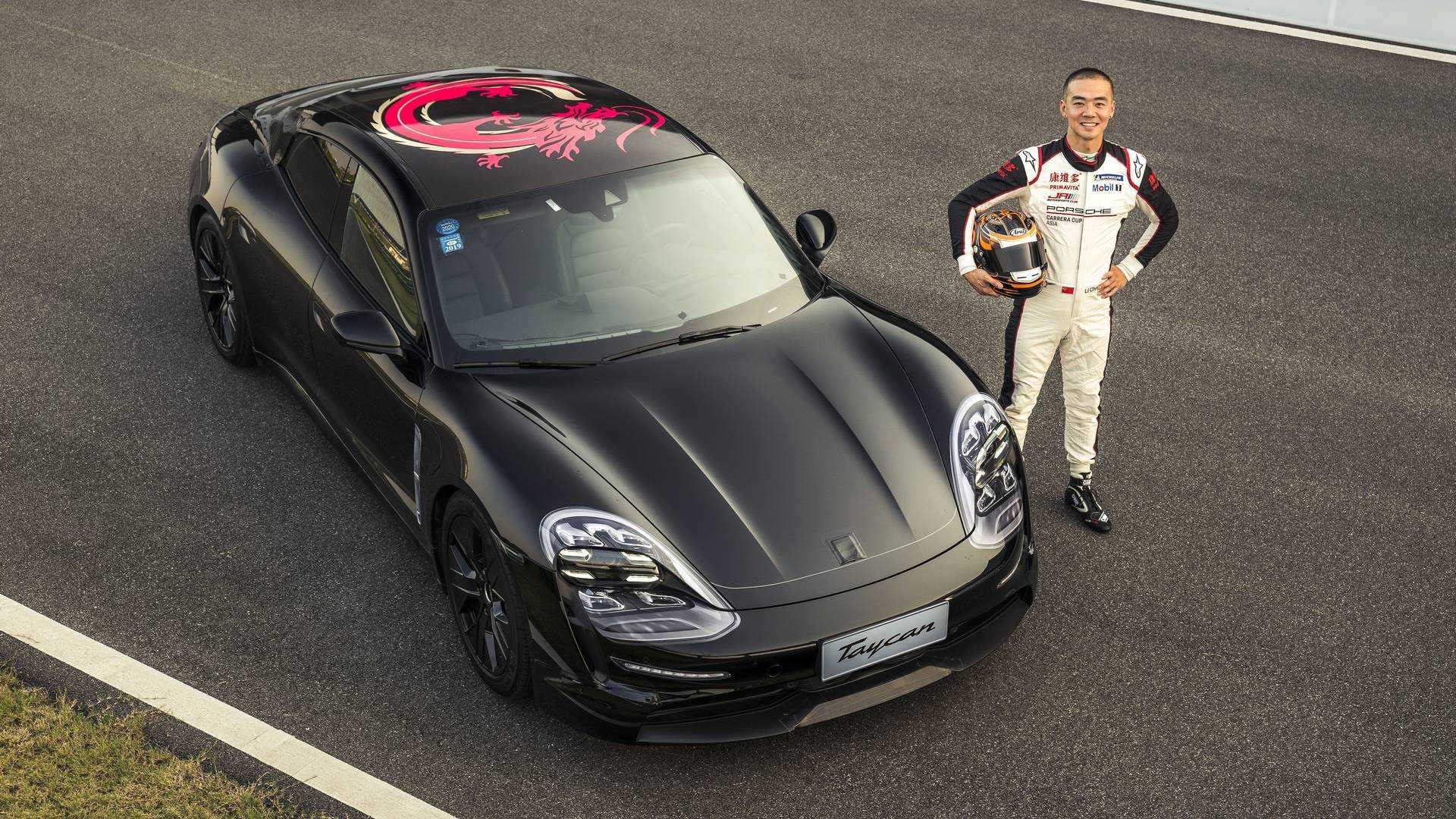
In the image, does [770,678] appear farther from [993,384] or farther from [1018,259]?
[993,384]

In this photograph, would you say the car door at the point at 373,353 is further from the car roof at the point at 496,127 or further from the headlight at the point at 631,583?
the headlight at the point at 631,583

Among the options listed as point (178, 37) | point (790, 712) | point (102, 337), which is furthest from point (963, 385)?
point (178, 37)

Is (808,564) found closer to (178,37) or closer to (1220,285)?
(1220,285)

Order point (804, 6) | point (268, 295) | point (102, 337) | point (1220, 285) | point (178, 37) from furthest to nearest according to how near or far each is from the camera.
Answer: point (804, 6), point (178, 37), point (1220, 285), point (102, 337), point (268, 295)

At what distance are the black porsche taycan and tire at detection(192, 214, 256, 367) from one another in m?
0.28

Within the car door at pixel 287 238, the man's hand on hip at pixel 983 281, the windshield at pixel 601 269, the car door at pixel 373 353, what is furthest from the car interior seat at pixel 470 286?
the man's hand on hip at pixel 983 281

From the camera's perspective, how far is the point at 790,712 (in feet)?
13.6

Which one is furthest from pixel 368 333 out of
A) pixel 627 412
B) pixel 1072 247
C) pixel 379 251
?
pixel 1072 247

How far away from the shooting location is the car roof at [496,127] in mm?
5254

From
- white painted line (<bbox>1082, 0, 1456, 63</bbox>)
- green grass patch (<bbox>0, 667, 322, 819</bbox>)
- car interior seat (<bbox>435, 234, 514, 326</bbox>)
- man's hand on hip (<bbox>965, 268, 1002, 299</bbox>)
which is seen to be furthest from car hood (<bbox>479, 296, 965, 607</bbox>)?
white painted line (<bbox>1082, 0, 1456, 63</bbox>)

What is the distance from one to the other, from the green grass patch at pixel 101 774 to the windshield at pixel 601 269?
63.6 inches

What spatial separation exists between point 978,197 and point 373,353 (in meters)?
2.45

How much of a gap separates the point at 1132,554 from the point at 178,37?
8857mm

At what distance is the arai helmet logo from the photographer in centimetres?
544
